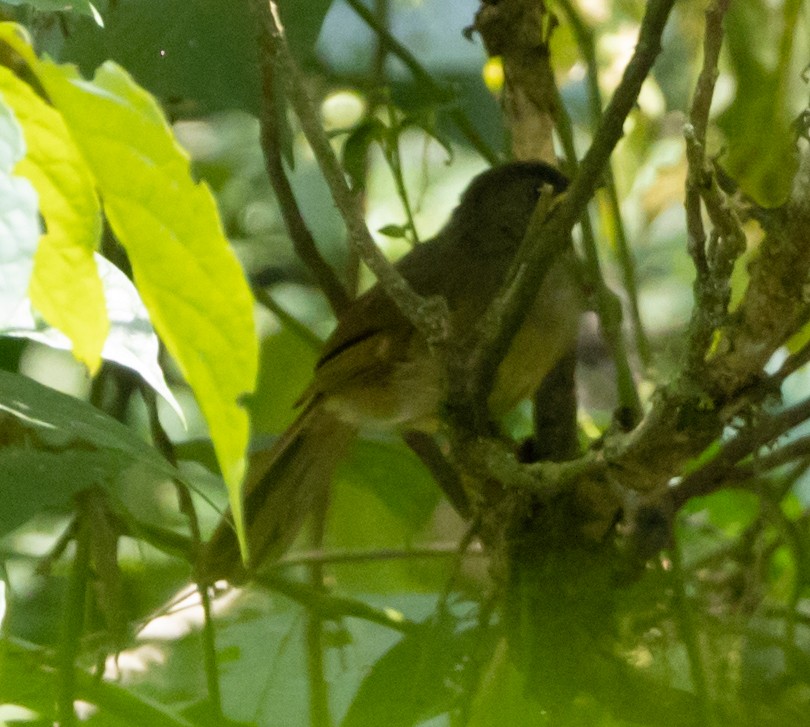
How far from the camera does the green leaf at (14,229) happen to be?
36 cm

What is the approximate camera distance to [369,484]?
5.11 feet

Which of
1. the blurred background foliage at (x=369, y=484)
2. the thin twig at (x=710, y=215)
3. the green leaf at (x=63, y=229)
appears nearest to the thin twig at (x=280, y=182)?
the blurred background foliage at (x=369, y=484)

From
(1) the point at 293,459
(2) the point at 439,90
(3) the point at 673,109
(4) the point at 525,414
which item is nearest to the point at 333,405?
(1) the point at 293,459

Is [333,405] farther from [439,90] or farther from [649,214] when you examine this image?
[649,214]

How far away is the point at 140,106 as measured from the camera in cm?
38

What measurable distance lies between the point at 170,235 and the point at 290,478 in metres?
1.22

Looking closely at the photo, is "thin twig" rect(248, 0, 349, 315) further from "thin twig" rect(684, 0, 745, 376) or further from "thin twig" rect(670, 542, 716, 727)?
"thin twig" rect(670, 542, 716, 727)

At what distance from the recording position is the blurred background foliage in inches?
44.3

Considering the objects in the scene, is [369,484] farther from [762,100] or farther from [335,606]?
[762,100]

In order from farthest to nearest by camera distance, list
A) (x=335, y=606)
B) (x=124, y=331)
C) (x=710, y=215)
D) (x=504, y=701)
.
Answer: (x=335, y=606), (x=504, y=701), (x=710, y=215), (x=124, y=331)

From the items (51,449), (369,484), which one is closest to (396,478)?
(369,484)

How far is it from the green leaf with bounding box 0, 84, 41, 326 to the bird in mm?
1042

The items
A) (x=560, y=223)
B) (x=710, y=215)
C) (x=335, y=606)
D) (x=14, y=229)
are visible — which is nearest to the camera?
(x=14, y=229)

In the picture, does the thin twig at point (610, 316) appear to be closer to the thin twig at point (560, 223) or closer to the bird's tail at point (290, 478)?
the thin twig at point (560, 223)
